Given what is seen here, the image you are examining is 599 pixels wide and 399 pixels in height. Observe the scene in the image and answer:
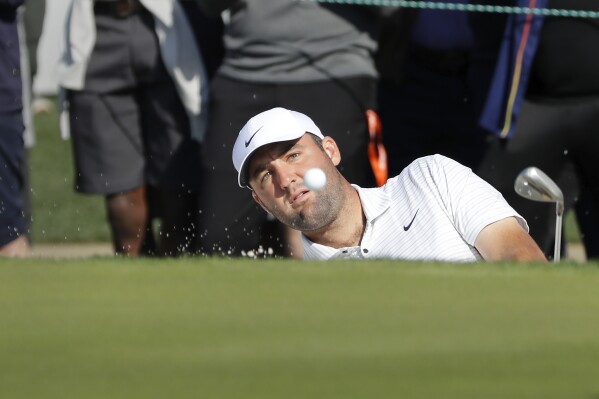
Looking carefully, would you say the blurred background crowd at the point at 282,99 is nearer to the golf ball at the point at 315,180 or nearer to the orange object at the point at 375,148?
the orange object at the point at 375,148

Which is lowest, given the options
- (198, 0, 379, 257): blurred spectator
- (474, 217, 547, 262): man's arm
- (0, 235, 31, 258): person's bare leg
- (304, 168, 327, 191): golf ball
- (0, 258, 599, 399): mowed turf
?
(0, 235, 31, 258): person's bare leg

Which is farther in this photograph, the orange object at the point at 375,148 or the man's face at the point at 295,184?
the orange object at the point at 375,148

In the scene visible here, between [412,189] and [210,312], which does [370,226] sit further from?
[210,312]

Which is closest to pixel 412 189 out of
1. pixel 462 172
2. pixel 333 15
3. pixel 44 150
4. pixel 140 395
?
pixel 462 172

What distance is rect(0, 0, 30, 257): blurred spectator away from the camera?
20.4ft

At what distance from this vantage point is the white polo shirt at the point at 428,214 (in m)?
4.66

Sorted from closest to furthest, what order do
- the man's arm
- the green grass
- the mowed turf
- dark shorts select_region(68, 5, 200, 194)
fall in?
the mowed turf
the man's arm
dark shorts select_region(68, 5, 200, 194)
the green grass

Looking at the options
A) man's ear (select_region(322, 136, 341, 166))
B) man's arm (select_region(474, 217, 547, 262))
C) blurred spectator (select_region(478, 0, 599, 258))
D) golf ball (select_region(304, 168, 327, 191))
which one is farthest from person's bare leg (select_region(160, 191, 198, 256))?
man's arm (select_region(474, 217, 547, 262))

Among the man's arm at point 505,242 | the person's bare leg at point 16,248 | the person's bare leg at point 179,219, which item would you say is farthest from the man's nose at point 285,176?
the person's bare leg at point 179,219

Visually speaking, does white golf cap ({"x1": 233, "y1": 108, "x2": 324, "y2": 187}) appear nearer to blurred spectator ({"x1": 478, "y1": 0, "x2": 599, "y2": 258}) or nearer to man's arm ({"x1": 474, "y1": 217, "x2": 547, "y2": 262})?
man's arm ({"x1": 474, "y1": 217, "x2": 547, "y2": 262})

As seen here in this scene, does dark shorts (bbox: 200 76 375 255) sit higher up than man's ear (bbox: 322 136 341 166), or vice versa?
man's ear (bbox: 322 136 341 166)

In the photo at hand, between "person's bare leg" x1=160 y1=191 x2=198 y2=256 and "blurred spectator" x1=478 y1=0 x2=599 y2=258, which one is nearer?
"blurred spectator" x1=478 y1=0 x2=599 y2=258

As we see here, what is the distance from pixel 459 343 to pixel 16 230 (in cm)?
393

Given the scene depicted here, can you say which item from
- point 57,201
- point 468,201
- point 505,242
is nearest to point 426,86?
point 468,201
